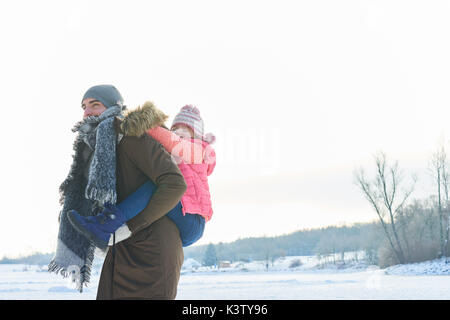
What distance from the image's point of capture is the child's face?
195 cm

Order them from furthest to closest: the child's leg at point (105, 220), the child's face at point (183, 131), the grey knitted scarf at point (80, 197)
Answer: the child's face at point (183, 131) < the grey knitted scarf at point (80, 197) < the child's leg at point (105, 220)

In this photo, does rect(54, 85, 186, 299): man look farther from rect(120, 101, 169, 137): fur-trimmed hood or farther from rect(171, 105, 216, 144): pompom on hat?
rect(171, 105, 216, 144): pompom on hat

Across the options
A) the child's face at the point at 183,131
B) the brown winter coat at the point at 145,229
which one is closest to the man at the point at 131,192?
the brown winter coat at the point at 145,229

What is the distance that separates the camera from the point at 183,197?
161 centimetres

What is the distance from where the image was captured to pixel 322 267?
28781mm

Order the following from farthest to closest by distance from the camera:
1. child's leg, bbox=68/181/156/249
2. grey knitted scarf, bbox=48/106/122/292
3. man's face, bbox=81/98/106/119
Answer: man's face, bbox=81/98/106/119 → grey knitted scarf, bbox=48/106/122/292 → child's leg, bbox=68/181/156/249

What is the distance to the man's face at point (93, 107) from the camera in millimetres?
1649

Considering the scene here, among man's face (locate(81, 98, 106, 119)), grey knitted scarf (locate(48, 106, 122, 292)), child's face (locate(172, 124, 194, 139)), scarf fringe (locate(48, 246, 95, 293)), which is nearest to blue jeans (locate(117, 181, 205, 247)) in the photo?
grey knitted scarf (locate(48, 106, 122, 292))

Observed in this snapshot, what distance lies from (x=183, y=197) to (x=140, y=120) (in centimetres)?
31

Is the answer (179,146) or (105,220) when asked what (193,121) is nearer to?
(179,146)

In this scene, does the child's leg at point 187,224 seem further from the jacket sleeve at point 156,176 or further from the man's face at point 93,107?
the man's face at point 93,107

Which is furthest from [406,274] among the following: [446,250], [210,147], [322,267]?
[210,147]

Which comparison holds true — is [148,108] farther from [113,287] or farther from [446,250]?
[446,250]

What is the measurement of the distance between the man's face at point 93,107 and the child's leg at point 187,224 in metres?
0.46
